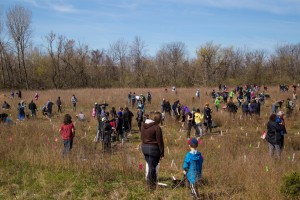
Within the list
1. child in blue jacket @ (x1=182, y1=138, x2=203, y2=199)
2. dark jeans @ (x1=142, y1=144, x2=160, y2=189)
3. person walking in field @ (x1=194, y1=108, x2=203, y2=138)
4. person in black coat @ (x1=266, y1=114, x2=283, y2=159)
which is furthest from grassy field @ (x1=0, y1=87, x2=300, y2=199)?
person walking in field @ (x1=194, y1=108, x2=203, y2=138)

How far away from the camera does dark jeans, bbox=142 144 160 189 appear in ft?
18.5

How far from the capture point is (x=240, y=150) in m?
9.68

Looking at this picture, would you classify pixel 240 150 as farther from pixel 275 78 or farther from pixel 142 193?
pixel 275 78

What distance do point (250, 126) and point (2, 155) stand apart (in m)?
11.9

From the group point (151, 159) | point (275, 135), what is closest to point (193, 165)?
point (151, 159)

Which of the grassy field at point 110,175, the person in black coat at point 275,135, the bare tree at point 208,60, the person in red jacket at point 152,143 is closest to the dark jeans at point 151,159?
the person in red jacket at point 152,143

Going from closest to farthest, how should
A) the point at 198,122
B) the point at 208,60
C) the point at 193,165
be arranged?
the point at 193,165 < the point at 198,122 < the point at 208,60

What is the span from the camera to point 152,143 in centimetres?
Answer: 564

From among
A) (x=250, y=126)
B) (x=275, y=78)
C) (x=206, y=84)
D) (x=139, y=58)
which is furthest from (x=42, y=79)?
(x=250, y=126)

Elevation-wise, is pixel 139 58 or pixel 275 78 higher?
pixel 139 58

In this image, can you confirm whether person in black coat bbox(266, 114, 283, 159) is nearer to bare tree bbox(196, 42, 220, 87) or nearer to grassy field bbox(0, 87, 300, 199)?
grassy field bbox(0, 87, 300, 199)

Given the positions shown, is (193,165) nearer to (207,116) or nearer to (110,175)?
(110,175)

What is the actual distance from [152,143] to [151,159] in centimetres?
30

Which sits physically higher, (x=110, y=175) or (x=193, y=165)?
(x=193, y=165)
